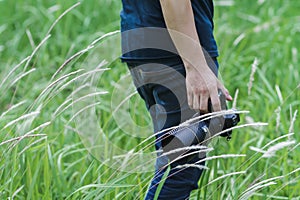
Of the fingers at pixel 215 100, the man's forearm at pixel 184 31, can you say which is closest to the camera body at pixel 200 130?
the fingers at pixel 215 100

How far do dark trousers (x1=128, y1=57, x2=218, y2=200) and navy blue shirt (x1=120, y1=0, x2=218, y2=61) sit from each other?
0.11 feet

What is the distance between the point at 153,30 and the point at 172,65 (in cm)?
12

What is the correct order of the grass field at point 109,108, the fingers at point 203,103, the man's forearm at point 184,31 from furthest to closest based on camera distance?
1. the grass field at point 109,108
2. the fingers at point 203,103
3. the man's forearm at point 184,31

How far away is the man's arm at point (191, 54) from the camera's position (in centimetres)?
170

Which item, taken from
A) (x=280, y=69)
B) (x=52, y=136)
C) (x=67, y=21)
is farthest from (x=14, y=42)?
(x=280, y=69)

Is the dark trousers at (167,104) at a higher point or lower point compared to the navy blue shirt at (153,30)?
lower

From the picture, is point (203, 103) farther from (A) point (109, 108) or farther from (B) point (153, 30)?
(A) point (109, 108)

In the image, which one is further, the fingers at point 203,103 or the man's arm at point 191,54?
the fingers at point 203,103

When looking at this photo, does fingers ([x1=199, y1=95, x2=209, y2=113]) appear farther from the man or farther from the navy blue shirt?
the navy blue shirt

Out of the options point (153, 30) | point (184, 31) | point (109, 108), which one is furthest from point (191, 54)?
point (109, 108)

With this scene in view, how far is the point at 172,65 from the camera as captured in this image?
189 cm

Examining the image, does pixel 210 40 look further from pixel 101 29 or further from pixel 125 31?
pixel 101 29

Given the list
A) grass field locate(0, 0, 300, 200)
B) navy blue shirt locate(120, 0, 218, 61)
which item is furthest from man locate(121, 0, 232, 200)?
grass field locate(0, 0, 300, 200)

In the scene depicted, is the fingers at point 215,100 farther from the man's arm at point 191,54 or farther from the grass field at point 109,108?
the grass field at point 109,108
